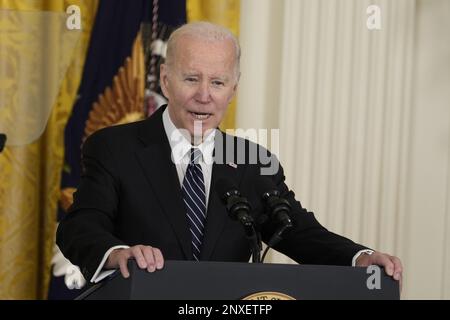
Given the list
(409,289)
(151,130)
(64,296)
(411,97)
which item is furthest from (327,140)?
(151,130)

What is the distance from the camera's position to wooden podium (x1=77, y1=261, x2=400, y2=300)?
1.88 metres

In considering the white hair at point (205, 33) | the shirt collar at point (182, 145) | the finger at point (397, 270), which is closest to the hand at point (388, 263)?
the finger at point (397, 270)

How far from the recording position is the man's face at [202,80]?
266 cm

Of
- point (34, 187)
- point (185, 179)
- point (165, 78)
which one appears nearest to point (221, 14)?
point (34, 187)

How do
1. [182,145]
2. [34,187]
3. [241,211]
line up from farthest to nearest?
[34,187], [182,145], [241,211]

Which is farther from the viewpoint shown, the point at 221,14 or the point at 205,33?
the point at 221,14

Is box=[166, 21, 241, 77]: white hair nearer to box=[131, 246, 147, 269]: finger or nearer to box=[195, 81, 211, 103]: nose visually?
box=[195, 81, 211, 103]: nose

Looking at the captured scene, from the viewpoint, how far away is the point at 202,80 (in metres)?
2.67

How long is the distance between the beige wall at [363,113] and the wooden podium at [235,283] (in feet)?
7.97

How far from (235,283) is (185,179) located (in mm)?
790

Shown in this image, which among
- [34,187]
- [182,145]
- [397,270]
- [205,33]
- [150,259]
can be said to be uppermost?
[205,33]

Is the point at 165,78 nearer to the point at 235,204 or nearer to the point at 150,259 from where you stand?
the point at 235,204

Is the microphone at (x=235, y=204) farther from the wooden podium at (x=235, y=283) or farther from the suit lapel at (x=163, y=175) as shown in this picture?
the suit lapel at (x=163, y=175)

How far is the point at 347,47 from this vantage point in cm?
465
